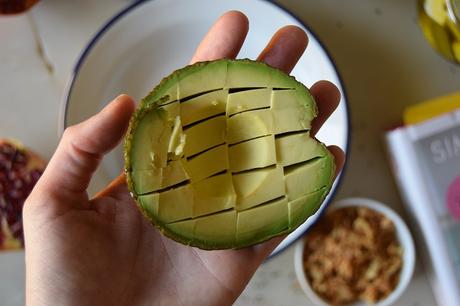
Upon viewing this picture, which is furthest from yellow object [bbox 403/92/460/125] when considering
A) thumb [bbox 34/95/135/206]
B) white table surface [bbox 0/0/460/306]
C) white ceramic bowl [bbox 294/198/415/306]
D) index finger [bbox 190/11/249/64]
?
thumb [bbox 34/95/135/206]

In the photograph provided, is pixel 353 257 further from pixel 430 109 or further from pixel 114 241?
pixel 114 241

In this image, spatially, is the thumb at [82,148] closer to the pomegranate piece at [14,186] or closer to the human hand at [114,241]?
the human hand at [114,241]

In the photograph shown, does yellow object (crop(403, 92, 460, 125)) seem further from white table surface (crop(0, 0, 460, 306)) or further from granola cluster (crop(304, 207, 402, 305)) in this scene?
granola cluster (crop(304, 207, 402, 305))

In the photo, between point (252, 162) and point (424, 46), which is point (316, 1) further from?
point (252, 162)

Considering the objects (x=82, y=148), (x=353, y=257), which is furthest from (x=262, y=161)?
(x=353, y=257)

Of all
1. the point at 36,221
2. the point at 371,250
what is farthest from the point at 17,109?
the point at 371,250
